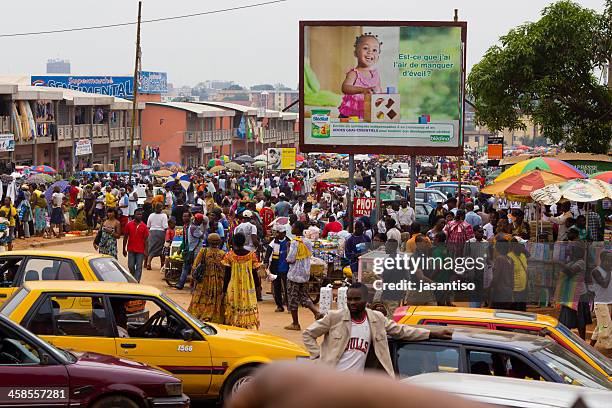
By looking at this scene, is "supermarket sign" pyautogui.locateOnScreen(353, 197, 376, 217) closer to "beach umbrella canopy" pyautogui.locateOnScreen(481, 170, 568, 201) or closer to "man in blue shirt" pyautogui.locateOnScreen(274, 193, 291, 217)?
"man in blue shirt" pyautogui.locateOnScreen(274, 193, 291, 217)

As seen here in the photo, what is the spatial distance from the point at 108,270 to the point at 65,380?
4.27 metres

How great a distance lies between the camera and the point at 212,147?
88438 millimetres

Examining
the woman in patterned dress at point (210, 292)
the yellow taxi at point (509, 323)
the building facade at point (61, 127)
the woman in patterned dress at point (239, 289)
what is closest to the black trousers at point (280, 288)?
the woman in patterned dress at point (210, 292)

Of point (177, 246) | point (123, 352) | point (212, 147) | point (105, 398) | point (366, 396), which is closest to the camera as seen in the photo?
point (366, 396)

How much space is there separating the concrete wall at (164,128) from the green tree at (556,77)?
5638 cm

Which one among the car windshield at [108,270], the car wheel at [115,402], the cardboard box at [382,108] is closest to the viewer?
the car wheel at [115,402]

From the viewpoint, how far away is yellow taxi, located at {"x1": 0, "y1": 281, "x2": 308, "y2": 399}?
935 centimetres

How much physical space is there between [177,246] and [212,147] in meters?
68.7

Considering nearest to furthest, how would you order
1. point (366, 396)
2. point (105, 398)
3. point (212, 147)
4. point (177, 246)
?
point (366, 396), point (105, 398), point (177, 246), point (212, 147)

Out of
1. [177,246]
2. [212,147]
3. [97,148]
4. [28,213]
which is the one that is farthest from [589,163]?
[212,147]

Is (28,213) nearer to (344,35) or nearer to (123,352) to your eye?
(344,35)

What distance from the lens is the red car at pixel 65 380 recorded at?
24.9 feet

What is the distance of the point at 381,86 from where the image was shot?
942 inches

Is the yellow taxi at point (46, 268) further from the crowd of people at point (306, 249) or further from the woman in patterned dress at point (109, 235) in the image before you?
the woman in patterned dress at point (109, 235)
